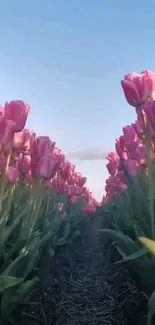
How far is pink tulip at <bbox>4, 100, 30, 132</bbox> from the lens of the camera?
245 cm

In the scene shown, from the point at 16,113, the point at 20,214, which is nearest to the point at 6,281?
the point at 20,214

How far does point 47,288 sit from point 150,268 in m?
1.42

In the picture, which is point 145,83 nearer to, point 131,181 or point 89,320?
point 131,181

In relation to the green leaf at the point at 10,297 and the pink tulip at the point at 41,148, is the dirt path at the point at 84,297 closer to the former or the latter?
the green leaf at the point at 10,297

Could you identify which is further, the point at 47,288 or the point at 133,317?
the point at 47,288

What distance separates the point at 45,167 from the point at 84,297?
1414mm

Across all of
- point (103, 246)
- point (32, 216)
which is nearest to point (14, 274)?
point (32, 216)

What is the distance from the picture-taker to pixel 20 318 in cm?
254

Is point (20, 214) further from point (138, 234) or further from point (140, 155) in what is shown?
point (140, 155)

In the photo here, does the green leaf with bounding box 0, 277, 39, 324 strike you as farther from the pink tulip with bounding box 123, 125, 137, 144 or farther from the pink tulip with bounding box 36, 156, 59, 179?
the pink tulip with bounding box 123, 125, 137, 144

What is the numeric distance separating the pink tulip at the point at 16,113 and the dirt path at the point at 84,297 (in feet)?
3.22

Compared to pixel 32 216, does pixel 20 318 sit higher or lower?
lower

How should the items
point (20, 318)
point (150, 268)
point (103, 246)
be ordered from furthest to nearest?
point (103, 246), point (20, 318), point (150, 268)

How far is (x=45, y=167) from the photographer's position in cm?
298
